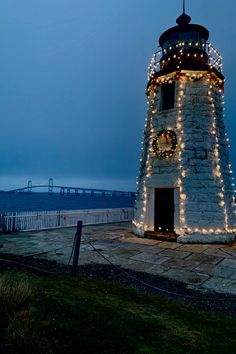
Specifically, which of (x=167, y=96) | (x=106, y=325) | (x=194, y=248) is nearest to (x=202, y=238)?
(x=194, y=248)

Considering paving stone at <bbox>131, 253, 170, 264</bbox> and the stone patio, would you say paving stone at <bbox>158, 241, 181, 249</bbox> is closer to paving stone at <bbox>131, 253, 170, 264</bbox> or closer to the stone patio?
the stone patio

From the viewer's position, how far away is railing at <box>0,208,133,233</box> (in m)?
13.4

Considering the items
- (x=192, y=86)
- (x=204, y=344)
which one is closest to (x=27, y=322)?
(x=204, y=344)

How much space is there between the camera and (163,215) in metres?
13.0

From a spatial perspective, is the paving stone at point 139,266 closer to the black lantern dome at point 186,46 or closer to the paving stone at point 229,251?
the paving stone at point 229,251

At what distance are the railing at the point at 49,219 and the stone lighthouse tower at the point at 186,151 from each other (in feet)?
14.8

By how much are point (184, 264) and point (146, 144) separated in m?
7.65

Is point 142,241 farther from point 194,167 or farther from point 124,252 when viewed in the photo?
point 194,167

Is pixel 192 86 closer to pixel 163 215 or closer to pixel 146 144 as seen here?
pixel 146 144

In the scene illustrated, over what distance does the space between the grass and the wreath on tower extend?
8577mm

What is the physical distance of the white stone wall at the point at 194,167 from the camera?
1188 centimetres

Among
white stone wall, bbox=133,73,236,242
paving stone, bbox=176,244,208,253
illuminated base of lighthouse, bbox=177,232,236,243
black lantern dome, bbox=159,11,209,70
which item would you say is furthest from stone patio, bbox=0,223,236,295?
black lantern dome, bbox=159,11,209,70

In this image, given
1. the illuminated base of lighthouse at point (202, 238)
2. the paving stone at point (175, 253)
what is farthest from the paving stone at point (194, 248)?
the paving stone at point (175, 253)

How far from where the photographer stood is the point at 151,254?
9.31m
